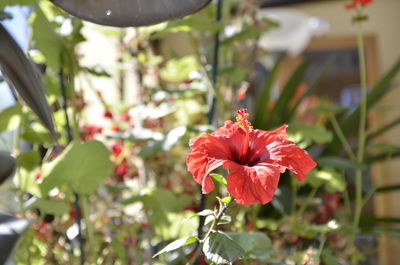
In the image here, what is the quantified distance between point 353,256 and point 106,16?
612mm

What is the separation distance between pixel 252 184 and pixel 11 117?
0.50m

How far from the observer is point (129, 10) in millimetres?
525

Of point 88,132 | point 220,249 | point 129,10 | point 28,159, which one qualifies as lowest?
point 88,132

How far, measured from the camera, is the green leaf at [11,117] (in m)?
0.80

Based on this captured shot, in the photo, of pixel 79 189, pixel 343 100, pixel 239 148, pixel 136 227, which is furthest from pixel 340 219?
pixel 343 100

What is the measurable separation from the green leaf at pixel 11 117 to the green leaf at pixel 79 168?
136mm

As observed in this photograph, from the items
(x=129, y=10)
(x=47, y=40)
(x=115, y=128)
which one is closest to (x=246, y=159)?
(x=129, y=10)

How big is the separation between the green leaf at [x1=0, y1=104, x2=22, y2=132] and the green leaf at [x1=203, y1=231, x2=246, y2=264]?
44 centimetres

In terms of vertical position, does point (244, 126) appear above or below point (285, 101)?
above

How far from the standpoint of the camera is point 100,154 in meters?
0.70

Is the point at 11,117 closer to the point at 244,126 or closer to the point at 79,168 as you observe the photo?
the point at 79,168

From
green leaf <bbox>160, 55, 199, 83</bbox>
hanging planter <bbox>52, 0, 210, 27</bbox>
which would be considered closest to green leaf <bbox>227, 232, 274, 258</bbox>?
hanging planter <bbox>52, 0, 210, 27</bbox>

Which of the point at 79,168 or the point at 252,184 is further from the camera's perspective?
the point at 79,168

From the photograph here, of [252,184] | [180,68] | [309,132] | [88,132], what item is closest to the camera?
[252,184]
